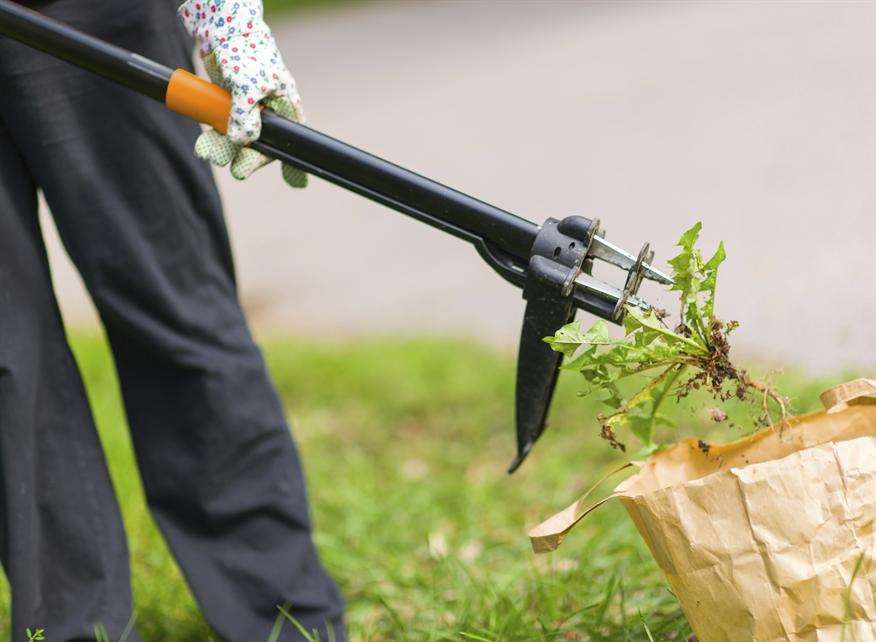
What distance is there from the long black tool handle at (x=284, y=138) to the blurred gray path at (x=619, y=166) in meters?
1.44

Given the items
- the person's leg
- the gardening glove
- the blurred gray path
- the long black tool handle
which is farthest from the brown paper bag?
the blurred gray path

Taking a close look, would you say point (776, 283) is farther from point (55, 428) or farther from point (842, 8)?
point (842, 8)

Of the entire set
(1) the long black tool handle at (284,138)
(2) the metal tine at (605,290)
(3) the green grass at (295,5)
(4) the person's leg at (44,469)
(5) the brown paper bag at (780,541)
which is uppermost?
(1) the long black tool handle at (284,138)

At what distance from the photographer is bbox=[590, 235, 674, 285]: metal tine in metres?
1.38

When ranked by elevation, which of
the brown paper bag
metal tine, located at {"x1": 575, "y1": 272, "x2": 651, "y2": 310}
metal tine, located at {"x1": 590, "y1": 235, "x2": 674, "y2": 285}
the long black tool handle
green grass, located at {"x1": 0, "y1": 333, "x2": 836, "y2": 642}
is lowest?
green grass, located at {"x1": 0, "y1": 333, "x2": 836, "y2": 642}

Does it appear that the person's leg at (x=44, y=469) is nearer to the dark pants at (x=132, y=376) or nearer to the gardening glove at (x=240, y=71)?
the dark pants at (x=132, y=376)

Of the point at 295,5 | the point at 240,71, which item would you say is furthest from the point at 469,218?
the point at 295,5

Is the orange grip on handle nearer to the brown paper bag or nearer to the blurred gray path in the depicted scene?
the brown paper bag

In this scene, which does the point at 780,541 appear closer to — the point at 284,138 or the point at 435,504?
the point at 284,138

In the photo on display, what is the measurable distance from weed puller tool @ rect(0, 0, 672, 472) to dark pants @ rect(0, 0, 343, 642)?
180 millimetres

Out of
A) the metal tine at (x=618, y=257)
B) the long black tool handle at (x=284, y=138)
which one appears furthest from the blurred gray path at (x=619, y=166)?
the long black tool handle at (x=284, y=138)

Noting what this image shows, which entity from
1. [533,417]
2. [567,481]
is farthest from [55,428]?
[567,481]

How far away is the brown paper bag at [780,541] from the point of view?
Answer: 1.26 meters

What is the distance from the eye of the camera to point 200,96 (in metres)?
1.48
